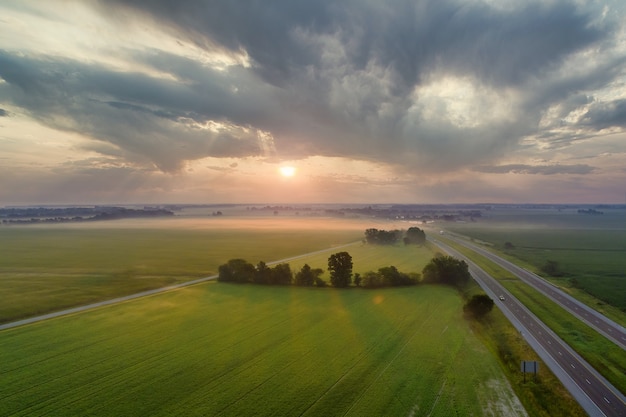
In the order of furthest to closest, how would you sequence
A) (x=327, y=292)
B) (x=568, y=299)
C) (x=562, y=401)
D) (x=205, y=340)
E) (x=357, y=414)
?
(x=327, y=292) < (x=568, y=299) < (x=205, y=340) < (x=562, y=401) < (x=357, y=414)

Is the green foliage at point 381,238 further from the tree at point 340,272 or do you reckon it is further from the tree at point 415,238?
the tree at point 340,272

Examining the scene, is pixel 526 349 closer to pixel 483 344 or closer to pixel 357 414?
pixel 483 344

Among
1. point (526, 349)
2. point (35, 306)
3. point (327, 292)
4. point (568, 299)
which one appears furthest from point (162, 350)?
point (568, 299)

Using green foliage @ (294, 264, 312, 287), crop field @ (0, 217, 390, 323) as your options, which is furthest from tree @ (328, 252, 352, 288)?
crop field @ (0, 217, 390, 323)

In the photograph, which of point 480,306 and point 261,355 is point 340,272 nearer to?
point 480,306

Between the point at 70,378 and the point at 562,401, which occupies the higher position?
the point at 70,378
